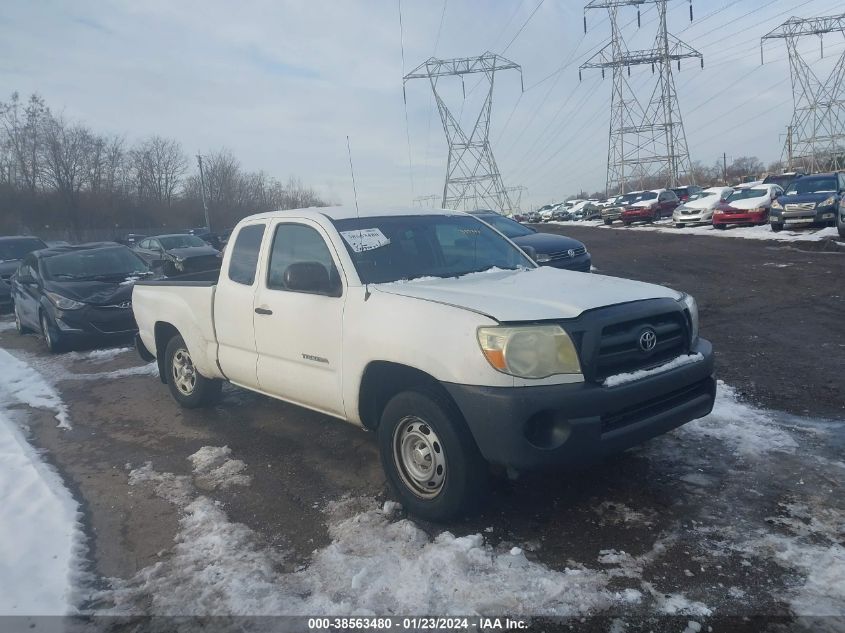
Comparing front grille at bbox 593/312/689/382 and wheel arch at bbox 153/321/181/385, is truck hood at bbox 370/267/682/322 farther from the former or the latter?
wheel arch at bbox 153/321/181/385

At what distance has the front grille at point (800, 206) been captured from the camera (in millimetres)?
17938

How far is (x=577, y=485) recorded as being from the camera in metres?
3.99

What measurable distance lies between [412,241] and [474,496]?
78.5 inches

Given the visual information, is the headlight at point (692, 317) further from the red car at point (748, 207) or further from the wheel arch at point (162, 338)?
the red car at point (748, 207)

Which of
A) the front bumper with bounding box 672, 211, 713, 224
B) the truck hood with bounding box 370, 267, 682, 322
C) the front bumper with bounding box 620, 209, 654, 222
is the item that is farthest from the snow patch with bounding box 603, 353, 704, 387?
the front bumper with bounding box 620, 209, 654, 222

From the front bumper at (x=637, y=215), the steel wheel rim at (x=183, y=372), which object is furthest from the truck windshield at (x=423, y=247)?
the front bumper at (x=637, y=215)

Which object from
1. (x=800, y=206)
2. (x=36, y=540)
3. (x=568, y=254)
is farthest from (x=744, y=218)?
(x=36, y=540)

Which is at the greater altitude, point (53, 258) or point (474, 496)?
point (53, 258)

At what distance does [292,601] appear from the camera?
9.82ft

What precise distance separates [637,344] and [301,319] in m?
2.26

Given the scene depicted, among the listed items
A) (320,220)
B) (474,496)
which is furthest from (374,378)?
(320,220)

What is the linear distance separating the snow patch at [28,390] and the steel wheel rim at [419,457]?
4106mm

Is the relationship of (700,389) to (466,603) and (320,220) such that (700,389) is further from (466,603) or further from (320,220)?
(320,220)

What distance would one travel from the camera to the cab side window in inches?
164
